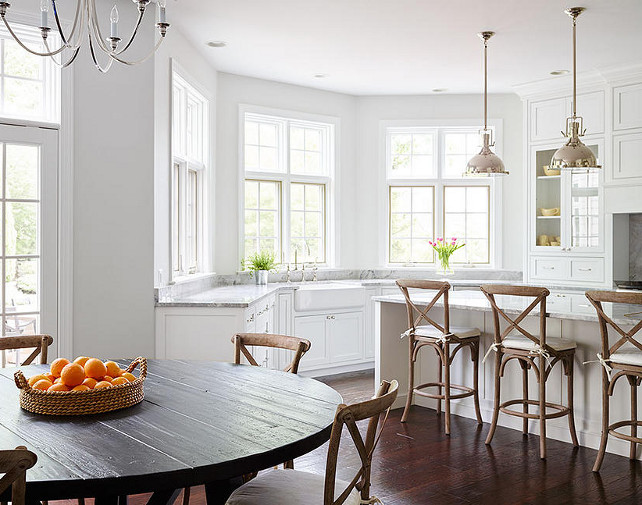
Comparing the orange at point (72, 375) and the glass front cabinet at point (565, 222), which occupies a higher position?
the glass front cabinet at point (565, 222)

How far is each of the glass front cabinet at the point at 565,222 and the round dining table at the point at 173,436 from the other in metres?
4.63

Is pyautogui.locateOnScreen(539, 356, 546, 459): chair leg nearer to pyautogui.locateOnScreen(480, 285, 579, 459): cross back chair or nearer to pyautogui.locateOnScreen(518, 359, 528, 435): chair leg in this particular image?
pyautogui.locateOnScreen(480, 285, 579, 459): cross back chair

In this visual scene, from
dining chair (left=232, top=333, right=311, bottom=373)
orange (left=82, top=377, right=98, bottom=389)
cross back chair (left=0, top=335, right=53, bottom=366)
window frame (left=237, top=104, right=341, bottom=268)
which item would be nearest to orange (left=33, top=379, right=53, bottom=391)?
orange (left=82, top=377, right=98, bottom=389)

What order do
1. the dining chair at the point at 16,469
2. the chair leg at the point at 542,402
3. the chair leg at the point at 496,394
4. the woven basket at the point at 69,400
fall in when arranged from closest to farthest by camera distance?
the dining chair at the point at 16,469, the woven basket at the point at 69,400, the chair leg at the point at 542,402, the chair leg at the point at 496,394

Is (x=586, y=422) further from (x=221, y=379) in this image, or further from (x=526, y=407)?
(x=221, y=379)

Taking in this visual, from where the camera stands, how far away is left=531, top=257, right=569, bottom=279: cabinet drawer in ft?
21.5

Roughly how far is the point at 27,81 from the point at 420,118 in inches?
178

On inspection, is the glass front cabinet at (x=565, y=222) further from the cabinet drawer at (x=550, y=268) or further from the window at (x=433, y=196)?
the window at (x=433, y=196)

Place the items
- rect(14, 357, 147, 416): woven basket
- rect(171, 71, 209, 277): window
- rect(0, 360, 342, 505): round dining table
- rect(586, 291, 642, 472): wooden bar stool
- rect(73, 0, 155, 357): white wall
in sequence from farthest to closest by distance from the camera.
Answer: rect(171, 71, 209, 277): window < rect(73, 0, 155, 357): white wall < rect(586, 291, 642, 472): wooden bar stool < rect(14, 357, 147, 416): woven basket < rect(0, 360, 342, 505): round dining table

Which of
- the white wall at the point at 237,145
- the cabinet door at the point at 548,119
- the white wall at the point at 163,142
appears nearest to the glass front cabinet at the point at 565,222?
the cabinet door at the point at 548,119

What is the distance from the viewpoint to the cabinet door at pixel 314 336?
6199mm

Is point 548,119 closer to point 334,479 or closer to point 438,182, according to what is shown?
point 438,182

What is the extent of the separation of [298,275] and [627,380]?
3.75 meters

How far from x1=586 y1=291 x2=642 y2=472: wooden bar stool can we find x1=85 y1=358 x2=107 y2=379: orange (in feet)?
8.18
